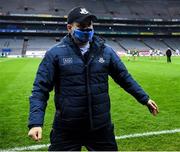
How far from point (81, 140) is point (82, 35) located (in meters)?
1.21

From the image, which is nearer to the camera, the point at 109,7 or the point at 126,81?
the point at 126,81

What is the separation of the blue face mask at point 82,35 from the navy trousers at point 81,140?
1.05 m

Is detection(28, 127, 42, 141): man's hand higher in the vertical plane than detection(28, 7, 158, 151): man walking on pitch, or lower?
lower

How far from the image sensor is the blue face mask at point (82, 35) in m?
4.69

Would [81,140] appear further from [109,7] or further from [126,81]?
[109,7]

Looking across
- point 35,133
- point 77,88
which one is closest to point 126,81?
point 77,88

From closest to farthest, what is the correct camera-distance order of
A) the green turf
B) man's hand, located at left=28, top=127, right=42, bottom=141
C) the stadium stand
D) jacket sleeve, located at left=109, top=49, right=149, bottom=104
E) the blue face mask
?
man's hand, located at left=28, top=127, right=42, bottom=141 < the blue face mask < jacket sleeve, located at left=109, top=49, right=149, bottom=104 < the green turf < the stadium stand

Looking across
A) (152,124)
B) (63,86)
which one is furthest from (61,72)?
(152,124)

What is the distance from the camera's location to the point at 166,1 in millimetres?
104000

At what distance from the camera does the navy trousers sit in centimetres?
474

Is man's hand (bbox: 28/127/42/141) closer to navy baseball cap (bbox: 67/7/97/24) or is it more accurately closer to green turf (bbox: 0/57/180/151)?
navy baseball cap (bbox: 67/7/97/24)

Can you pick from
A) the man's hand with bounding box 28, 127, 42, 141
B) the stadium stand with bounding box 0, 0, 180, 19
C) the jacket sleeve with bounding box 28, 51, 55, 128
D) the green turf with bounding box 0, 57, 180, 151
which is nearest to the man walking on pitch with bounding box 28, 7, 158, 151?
the jacket sleeve with bounding box 28, 51, 55, 128

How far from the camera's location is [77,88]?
15.5ft

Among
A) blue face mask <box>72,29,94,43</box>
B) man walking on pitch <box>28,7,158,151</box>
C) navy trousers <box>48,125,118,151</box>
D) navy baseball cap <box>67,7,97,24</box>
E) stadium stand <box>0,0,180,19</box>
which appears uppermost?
stadium stand <box>0,0,180,19</box>
